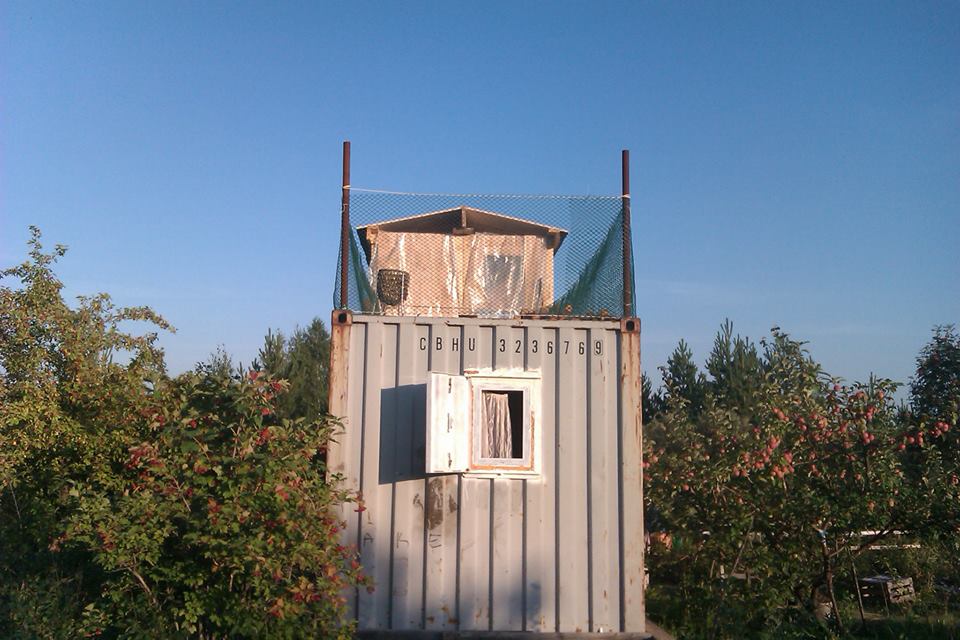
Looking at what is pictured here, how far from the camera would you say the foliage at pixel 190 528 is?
5332 mm

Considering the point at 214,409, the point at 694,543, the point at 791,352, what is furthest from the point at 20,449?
the point at 791,352

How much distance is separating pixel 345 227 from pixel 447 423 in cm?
191

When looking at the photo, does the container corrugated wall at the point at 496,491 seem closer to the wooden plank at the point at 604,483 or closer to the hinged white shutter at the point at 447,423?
the wooden plank at the point at 604,483

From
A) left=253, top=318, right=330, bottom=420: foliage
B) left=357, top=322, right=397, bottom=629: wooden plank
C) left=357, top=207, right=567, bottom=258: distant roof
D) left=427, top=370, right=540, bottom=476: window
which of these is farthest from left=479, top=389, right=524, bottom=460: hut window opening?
left=253, top=318, right=330, bottom=420: foliage

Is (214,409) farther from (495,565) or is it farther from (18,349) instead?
(18,349)

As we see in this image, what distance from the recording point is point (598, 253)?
715 cm

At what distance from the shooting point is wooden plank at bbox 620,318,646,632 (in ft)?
20.6

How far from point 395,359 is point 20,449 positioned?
326cm

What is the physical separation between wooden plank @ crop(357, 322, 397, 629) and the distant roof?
118 cm

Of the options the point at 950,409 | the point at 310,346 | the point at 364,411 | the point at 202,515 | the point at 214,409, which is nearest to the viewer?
the point at 202,515

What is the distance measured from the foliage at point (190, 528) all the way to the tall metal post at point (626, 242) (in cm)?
251

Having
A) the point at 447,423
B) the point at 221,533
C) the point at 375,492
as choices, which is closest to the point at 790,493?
the point at 447,423

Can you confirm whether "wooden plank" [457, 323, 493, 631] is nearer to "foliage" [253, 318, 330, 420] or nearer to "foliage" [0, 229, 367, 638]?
"foliage" [0, 229, 367, 638]

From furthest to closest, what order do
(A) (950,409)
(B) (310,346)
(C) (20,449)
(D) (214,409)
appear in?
(B) (310,346)
(A) (950,409)
(C) (20,449)
(D) (214,409)
